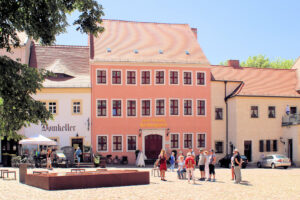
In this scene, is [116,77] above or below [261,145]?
above

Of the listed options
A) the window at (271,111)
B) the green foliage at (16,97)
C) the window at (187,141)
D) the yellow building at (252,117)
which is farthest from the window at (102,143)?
the green foliage at (16,97)

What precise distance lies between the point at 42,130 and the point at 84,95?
4.45 m

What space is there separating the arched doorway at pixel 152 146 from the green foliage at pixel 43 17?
27.7m

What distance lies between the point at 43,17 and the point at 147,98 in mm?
27902

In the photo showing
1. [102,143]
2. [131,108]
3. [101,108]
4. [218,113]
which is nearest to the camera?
[102,143]

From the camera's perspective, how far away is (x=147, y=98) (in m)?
41.0

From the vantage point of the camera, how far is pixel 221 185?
851 inches

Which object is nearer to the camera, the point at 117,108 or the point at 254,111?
the point at 117,108

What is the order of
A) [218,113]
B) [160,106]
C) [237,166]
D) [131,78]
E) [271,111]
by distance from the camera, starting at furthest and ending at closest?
[218,113]
[271,111]
[160,106]
[131,78]
[237,166]

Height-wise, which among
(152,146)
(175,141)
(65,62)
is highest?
(65,62)

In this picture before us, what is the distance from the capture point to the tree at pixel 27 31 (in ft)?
42.8

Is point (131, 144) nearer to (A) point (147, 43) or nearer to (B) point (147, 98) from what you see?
(B) point (147, 98)

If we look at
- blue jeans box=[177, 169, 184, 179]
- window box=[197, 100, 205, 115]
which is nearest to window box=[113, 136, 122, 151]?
window box=[197, 100, 205, 115]

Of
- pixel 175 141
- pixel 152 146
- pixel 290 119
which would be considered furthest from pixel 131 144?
pixel 290 119
